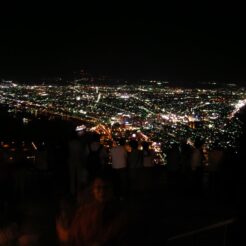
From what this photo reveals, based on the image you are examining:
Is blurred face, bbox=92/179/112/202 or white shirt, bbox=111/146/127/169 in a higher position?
white shirt, bbox=111/146/127/169

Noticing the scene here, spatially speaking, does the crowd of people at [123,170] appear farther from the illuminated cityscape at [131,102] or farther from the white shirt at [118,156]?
the illuminated cityscape at [131,102]

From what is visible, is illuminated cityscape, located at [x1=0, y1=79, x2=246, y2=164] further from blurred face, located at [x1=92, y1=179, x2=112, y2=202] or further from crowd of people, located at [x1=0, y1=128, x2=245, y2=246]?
blurred face, located at [x1=92, y1=179, x2=112, y2=202]

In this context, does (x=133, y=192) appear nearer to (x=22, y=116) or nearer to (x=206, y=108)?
(x=22, y=116)

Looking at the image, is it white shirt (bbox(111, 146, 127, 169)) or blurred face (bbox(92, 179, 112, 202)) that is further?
white shirt (bbox(111, 146, 127, 169))

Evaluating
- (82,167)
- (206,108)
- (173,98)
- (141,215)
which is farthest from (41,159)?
(173,98)

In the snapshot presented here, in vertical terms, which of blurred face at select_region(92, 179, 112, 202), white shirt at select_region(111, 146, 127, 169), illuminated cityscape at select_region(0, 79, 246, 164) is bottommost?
blurred face at select_region(92, 179, 112, 202)

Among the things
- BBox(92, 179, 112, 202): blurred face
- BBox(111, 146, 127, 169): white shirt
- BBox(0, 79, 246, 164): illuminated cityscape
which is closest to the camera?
BBox(92, 179, 112, 202): blurred face

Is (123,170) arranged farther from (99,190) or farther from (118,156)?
(99,190)

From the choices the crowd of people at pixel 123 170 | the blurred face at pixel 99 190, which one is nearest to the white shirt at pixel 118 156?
the crowd of people at pixel 123 170

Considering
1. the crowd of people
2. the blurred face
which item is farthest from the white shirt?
the blurred face
